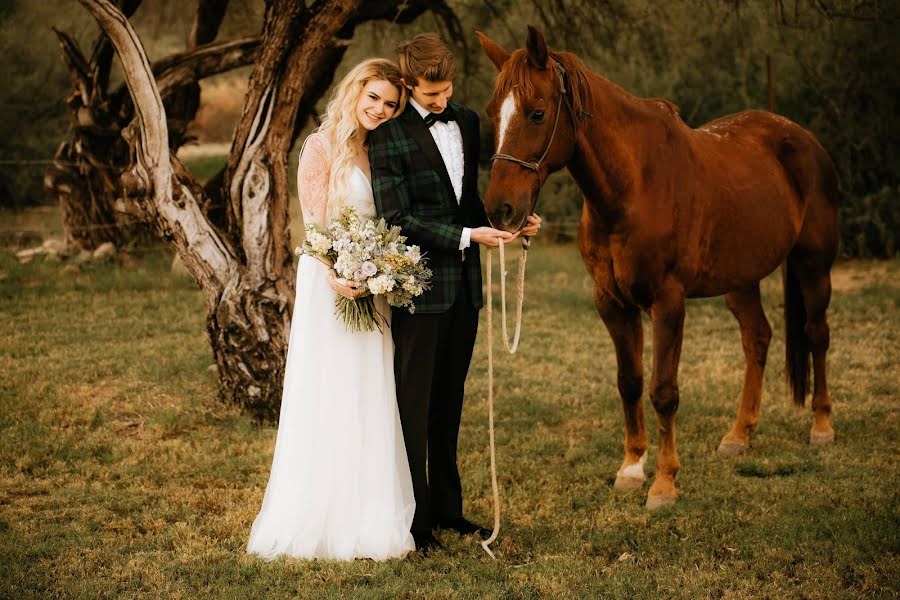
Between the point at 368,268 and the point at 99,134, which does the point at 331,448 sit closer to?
the point at 368,268

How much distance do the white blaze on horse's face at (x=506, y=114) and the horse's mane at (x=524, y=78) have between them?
29 mm

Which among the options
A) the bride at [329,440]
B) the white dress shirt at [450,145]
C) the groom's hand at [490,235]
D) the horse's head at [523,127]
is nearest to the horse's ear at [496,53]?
the horse's head at [523,127]

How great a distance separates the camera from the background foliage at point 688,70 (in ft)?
37.8

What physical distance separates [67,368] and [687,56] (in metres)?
10.3

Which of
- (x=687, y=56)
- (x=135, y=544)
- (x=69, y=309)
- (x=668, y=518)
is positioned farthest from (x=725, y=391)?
(x=687, y=56)

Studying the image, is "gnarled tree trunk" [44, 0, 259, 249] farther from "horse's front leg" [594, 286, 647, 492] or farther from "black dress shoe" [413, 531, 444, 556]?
"black dress shoe" [413, 531, 444, 556]

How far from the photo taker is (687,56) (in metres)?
13.9

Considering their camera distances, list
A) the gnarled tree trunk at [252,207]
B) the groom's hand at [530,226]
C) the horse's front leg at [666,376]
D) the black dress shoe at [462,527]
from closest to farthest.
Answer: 1. the groom's hand at [530,226]
2. the black dress shoe at [462,527]
3. the horse's front leg at [666,376]
4. the gnarled tree trunk at [252,207]

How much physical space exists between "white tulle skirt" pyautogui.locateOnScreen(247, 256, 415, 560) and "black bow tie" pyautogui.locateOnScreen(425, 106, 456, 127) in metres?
0.80

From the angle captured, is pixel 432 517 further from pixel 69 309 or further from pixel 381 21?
pixel 381 21

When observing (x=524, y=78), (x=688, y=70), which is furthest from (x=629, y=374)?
(x=688, y=70)

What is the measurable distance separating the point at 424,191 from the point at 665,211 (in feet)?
4.77

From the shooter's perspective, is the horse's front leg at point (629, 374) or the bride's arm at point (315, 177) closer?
the bride's arm at point (315, 177)

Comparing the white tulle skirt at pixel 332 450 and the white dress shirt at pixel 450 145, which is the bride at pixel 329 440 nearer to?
the white tulle skirt at pixel 332 450
